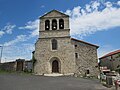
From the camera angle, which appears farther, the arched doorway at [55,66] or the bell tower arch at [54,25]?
the bell tower arch at [54,25]

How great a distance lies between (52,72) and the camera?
28.9m

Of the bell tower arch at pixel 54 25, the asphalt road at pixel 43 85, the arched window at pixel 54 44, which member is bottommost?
the asphalt road at pixel 43 85

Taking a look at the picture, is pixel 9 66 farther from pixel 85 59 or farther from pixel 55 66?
pixel 85 59

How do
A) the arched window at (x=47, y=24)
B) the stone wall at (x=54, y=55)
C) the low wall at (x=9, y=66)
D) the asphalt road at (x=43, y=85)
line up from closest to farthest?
the asphalt road at (x=43, y=85), the stone wall at (x=54, y=55), the arched window at (x=47, y=24), the low wall at (x=9, y=66)

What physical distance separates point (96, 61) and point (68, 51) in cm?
482

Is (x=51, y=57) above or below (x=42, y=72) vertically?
above

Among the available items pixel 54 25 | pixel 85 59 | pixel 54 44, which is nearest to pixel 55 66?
pixel 54 44

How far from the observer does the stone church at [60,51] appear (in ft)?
94.2

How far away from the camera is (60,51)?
95.3ft

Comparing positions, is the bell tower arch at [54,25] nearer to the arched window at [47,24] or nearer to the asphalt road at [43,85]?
the arched window at [47,24]

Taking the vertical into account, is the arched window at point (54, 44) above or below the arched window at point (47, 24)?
below

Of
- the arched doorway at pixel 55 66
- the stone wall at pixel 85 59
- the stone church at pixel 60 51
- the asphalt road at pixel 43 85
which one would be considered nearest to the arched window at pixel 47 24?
the stone church at pixel 60 51

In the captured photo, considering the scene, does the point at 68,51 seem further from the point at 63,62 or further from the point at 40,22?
the point at 40,22

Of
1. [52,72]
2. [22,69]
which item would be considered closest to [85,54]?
[52,72]
